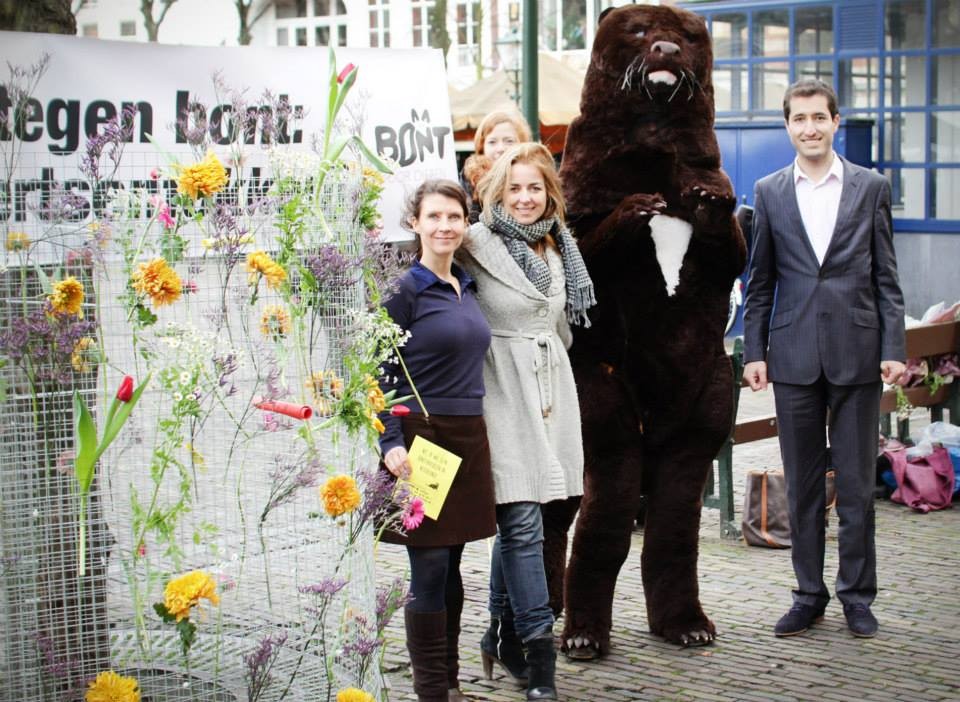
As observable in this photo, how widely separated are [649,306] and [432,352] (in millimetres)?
1255

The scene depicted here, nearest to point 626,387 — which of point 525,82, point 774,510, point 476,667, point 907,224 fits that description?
point 476,667

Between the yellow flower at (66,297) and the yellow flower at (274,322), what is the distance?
1.65ft

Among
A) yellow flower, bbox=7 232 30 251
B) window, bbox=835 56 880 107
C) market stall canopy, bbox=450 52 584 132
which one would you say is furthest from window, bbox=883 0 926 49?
yellow flower, bbox=7 232 30 251

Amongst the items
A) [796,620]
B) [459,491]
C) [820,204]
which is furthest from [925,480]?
[459,491]

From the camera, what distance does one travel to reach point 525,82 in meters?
11.5

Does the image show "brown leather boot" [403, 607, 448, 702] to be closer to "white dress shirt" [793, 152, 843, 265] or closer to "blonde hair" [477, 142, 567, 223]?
"blonde hair" [477, 142, 567, 223]

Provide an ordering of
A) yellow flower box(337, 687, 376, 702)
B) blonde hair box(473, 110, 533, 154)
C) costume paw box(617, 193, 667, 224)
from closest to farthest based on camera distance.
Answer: yellow flower box(337, 687, 376, 702), costume paw box(617, 193, 667, 224), blonde hair box(473, 110, 533, 154)

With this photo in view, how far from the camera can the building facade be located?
13781mm

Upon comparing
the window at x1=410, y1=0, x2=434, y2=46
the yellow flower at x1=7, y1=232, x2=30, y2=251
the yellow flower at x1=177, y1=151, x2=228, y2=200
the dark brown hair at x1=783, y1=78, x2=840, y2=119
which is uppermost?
the window at x1=410, y1=0, x2=434, y2=46

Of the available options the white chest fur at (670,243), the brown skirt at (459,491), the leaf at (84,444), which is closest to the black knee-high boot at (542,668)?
the brown skirt at (459,491)

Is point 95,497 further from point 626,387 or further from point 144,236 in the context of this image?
point 626,387

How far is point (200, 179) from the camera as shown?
11.8ft

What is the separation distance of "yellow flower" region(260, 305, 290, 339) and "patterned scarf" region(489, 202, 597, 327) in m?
1.29

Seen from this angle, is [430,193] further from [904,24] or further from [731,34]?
[731,34]
